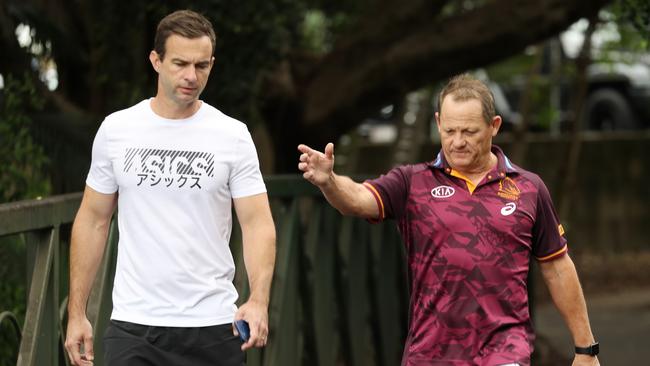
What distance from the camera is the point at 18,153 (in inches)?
282

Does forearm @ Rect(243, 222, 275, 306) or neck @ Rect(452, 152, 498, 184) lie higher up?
neck @ Rect(452, 152, 498, 184)

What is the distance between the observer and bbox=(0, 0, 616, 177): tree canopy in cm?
899

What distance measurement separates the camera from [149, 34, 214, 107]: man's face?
14.5ft

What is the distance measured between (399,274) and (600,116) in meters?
13.8

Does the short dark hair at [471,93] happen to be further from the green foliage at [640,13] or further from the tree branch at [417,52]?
the tree branch at [417,52]

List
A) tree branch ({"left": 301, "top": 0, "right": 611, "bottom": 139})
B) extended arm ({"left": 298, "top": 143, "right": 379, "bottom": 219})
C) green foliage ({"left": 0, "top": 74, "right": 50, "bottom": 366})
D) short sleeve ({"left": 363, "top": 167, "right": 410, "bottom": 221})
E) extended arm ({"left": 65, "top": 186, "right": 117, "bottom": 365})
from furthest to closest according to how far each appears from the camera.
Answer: tree branch ({"left": 301, "top": 0, "right": 611, "bottom": 139})
green foliage ({"left": 0, "top": 74, "right": 50, "bottom": 366})
short sleeve ({"left": 363, "top": 167, "right": 410, "bottom": 221})
extended arm ({"left": 298, "top": 143, "right": 379, "bottom": 219})
extended arm ({"left": 65, "top": 186, "right": 117, "bottom": 365})

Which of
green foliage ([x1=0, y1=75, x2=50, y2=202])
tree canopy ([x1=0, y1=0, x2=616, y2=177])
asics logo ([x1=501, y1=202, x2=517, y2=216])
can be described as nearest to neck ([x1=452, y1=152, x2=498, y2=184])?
asics logo ([x1=501, y1=202, x2=517, y2=216])

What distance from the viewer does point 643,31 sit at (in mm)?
7984

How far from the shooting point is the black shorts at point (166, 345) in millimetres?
4438

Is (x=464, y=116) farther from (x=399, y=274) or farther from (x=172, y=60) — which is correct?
(x=399, y=274)

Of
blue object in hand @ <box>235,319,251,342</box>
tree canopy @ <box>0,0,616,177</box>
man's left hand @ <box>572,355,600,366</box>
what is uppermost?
tree canopy @ <box>0,0,616,177</box>

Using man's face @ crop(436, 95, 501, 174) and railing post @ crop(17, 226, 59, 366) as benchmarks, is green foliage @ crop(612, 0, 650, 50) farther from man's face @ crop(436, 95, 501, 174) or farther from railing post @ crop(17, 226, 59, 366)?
railing post @ crop(17, 226, 59, 366)

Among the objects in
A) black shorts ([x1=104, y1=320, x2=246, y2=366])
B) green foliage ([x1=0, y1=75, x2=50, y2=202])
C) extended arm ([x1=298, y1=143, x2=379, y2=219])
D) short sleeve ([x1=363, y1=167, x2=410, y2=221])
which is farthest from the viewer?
green foliage ([x1=0, y1=75, x2=50, y2=202])

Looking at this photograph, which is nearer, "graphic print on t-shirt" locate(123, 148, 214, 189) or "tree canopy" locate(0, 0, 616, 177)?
"graphic print on t-shirt" locate(123, 148, 214, 189)
